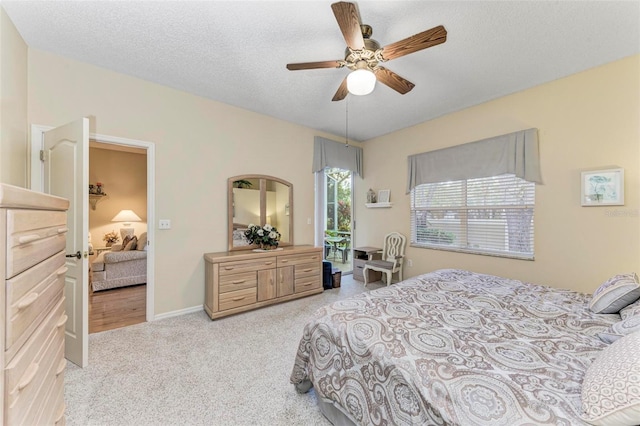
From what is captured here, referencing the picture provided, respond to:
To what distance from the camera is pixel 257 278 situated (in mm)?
3297

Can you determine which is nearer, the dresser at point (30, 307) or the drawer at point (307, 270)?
the dresser at point (30, 307)

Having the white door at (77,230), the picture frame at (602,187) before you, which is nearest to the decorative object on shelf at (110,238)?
the white door at (77,230)

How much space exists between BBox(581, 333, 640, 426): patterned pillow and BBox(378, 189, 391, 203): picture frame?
378 cm

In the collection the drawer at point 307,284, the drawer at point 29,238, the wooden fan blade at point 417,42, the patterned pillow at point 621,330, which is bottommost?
the drawer at point 307,284

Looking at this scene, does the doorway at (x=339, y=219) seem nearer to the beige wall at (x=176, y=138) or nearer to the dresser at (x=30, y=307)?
the beige wall at (x=176, y=138)

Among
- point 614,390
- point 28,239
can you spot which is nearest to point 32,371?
point 28,239

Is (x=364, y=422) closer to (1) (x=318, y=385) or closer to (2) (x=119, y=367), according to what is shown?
(1) (x=318, y=385)

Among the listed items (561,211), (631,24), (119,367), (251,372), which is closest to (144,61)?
(119,367)

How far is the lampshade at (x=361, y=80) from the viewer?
191 cm

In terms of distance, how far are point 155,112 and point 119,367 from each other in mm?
2634

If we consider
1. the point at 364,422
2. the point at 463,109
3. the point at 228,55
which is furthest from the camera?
the point at 463,109

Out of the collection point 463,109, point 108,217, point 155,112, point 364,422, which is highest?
point 463,109

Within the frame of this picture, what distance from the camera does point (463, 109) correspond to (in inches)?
143

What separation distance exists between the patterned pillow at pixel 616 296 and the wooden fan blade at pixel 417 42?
200cm
